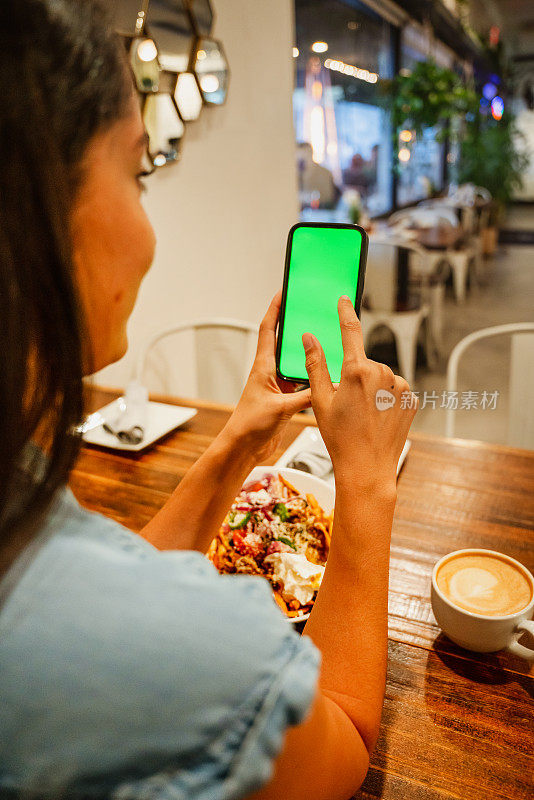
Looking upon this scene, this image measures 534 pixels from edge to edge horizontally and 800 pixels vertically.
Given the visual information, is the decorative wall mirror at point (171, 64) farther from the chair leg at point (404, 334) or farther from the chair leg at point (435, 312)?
the chair leg at point (435, 312)

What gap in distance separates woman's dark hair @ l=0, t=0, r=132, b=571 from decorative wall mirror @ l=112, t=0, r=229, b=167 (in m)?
1.69

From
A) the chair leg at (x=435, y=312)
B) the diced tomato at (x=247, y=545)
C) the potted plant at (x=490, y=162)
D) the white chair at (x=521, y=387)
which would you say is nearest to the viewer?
the diced tomato at (x=247, y=545)

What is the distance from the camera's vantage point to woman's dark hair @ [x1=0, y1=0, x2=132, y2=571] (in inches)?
13.6

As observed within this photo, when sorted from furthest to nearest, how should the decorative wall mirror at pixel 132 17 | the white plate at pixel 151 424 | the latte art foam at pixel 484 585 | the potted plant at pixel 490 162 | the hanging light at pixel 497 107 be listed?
the hanging light at pixel 497 107 → the potted plant at pixel 490 162 → the decorative wall mirror at pixel 132 17 → the white plate at pixel 151 424 → the latte art foam at pixel 484 585

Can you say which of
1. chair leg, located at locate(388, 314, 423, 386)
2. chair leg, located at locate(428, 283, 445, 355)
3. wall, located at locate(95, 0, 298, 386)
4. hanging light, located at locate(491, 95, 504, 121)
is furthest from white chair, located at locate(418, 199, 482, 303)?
hanging light, located at locate(491, 95, 504, 121)

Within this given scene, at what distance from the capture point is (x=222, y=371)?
2.38 metres

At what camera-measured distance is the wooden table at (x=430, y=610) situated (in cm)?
57

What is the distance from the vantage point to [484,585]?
0.71 metres

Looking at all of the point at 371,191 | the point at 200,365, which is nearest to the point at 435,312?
the point at 371,191

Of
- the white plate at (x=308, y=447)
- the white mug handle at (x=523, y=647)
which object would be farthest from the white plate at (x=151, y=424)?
the white mug handle at (x=523, y=647)

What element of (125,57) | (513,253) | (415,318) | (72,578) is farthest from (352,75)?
(72,578)

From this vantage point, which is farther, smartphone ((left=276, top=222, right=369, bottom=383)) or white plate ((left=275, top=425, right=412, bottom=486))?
white plate ((left=275, top=425, right=412, bottom=486))

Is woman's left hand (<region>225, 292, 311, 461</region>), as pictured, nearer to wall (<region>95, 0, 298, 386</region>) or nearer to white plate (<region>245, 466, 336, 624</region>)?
white plate (<region>245, 466, 336, 624</region>)

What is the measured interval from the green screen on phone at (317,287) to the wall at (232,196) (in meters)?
1.34
